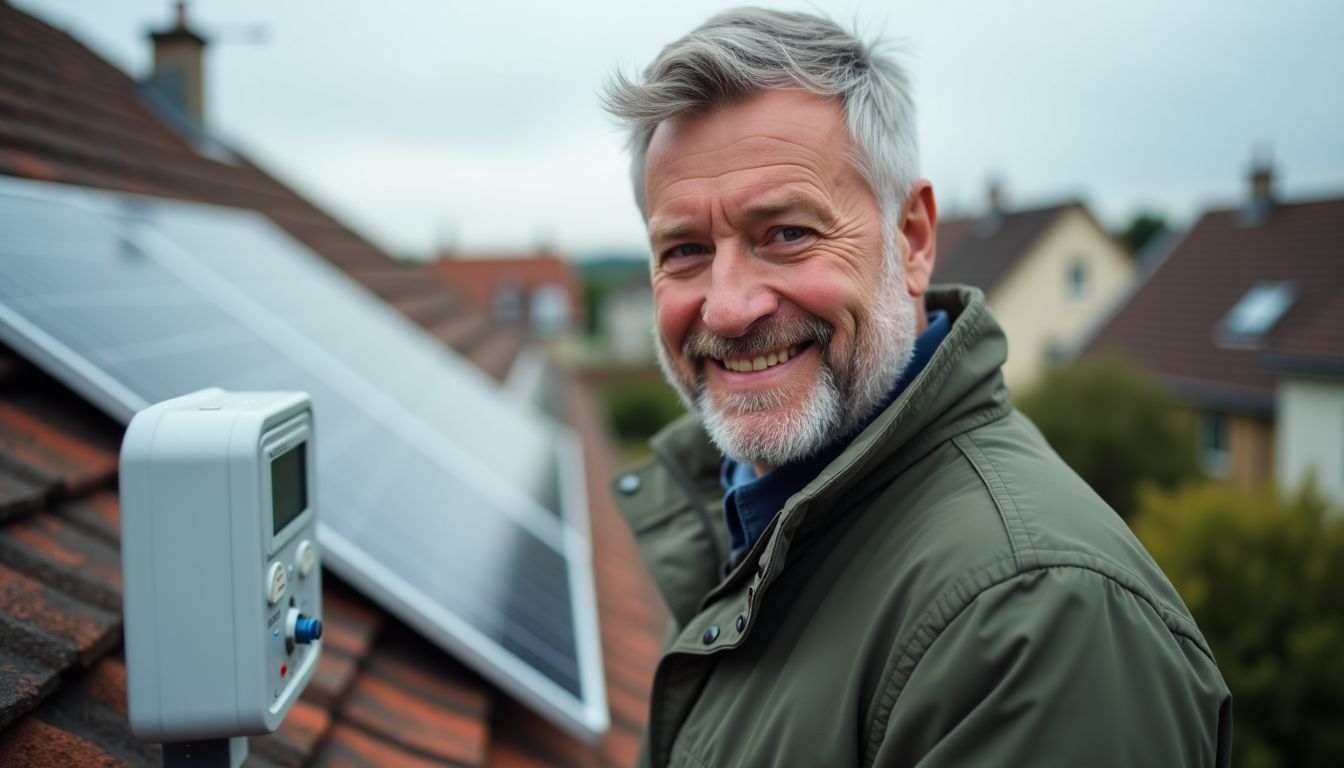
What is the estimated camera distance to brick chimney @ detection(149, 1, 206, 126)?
8.55 metres

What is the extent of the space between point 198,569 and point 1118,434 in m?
15.6

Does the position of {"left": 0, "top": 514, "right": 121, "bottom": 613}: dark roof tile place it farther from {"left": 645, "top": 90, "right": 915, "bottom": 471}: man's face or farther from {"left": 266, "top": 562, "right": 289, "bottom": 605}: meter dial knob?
{"left": 645, "top": 90, "right": 915, "bottom": 471}: man's face

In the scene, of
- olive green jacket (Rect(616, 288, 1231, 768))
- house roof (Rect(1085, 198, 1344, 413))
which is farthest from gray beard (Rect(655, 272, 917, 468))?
house roof (Rect(1085, 198, 1344, 413))

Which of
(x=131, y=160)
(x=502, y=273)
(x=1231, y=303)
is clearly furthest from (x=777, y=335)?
(x=502, y=273)

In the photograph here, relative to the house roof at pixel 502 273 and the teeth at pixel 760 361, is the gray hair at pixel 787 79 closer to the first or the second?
the teeth at pixel 760 361

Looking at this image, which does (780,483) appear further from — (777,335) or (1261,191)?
(1261,191)

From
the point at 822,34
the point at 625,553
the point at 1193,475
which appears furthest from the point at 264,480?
the point at 1193,475

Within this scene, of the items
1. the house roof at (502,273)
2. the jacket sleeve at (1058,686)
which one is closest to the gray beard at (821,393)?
the jacket sleeve at (1058,686)

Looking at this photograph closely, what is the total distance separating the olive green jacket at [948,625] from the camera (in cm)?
114

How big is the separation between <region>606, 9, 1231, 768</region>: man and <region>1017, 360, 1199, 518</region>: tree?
1421 centimetres

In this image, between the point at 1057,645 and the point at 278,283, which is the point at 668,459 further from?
the point at 278,283

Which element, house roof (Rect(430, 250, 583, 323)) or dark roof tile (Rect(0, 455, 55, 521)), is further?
house roof (Rect(430, 250, 583, 323))

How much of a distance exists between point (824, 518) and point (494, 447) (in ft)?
9.49

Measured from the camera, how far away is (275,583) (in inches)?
56.4
